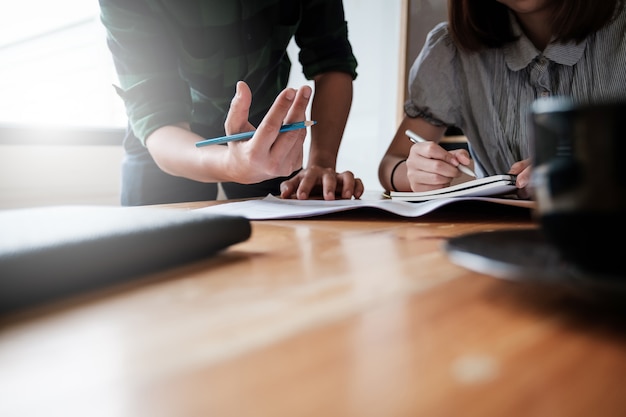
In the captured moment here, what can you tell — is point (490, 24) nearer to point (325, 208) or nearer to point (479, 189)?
point (479, 189)

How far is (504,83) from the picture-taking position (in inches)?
45.2

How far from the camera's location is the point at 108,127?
2174 millimetres

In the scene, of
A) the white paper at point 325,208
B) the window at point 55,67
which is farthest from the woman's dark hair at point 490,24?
the window at point 55,67

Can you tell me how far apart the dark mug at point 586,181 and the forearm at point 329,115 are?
918 mm

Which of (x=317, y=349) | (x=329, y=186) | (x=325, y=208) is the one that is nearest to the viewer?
(x=317, y=349)

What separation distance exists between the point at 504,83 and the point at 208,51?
66 cm

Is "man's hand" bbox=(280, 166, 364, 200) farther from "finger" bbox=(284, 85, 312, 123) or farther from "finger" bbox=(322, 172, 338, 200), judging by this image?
"finger" bbox=(284, 85, 312, 123)

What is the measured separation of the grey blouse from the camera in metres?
1.03

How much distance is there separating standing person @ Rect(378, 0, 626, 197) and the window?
1.46 m

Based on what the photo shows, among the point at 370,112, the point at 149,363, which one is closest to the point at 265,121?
the point at 149,363

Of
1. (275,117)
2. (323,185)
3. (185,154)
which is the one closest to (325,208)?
(275,117)

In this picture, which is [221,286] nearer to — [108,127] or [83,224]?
[83,224]

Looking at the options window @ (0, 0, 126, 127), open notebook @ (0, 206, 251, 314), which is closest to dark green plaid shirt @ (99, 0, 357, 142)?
open notebook @ (0, 206, 251, 314)

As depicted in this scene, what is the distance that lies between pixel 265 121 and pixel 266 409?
56 cm
